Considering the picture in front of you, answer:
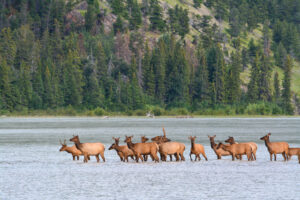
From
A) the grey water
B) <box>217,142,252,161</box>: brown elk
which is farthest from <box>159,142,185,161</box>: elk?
<box>217,142,252,161</box>: brown elk

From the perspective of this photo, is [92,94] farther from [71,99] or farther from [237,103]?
[237,103]

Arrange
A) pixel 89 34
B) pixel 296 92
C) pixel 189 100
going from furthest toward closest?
pixel 296 92, pixel 89 34, pixel 189 100

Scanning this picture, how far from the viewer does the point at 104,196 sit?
2361 centimetres

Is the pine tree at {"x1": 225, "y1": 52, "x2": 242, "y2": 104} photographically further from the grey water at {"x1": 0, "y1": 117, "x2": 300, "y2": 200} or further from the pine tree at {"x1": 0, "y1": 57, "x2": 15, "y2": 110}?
the grey water at {"x1": 0, "y1": 117, "x2": 300, "y2": 200}

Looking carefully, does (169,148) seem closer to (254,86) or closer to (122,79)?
(254,86)

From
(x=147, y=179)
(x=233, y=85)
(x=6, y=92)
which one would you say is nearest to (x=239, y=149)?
(x=147, y=179)

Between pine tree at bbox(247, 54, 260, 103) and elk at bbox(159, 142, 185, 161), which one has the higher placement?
pine tree at bbox(247, 54, 260, 103)

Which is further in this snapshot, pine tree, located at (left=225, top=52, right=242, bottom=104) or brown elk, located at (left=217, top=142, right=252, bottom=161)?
pine tree, located at (left=225, top=52, right=242, bottom=104)

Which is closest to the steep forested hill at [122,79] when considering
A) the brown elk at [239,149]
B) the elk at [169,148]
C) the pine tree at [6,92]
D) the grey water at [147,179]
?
the pine tree at [6,92]

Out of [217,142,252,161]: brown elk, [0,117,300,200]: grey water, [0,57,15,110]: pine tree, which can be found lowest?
[0,117,300,200]: grey water

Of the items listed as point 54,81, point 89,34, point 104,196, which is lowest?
point 104,196

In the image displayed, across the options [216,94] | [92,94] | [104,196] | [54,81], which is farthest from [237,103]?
[104,196]

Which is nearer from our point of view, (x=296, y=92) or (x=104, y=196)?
(x=104, y=196)

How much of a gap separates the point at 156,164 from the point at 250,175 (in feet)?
22.4
